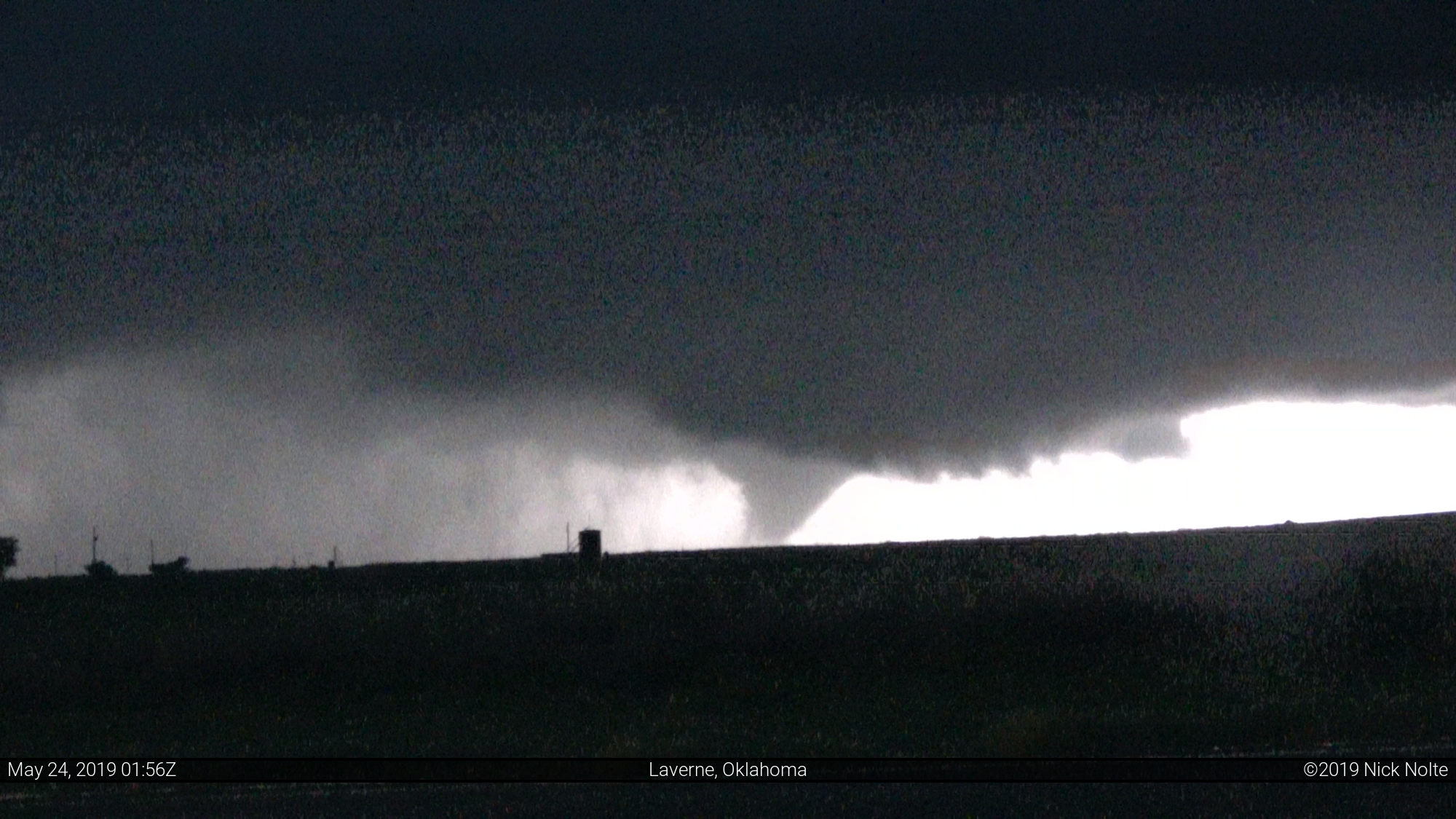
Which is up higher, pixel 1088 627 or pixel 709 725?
pixel 1088 627

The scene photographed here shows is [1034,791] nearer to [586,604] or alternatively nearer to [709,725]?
[709,725]

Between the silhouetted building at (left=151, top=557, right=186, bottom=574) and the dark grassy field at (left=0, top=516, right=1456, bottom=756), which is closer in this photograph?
the dark grassy field at (left=0, top=516, right=1456, bottom=756)

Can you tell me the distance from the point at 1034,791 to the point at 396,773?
8.12 meters

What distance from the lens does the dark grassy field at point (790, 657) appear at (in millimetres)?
22812

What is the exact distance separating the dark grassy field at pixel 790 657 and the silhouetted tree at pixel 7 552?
1335cm

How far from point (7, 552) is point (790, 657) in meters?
34.0

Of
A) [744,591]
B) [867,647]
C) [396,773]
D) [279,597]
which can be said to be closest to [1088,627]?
[867,647]

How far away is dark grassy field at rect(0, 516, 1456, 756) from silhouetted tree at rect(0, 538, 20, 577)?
1335cm

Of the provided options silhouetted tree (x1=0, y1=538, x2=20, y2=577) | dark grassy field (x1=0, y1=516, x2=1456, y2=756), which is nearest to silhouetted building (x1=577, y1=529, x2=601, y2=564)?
dark grassy field (x1=0, y1=516, x2=1456, y2=756)

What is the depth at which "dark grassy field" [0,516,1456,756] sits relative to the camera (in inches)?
898

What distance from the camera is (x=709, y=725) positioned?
24141 mm

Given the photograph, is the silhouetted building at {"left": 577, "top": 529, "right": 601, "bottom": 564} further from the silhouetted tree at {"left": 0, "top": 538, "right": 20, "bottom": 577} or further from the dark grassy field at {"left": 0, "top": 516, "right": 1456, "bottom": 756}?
the silhouetted tree at {"left": 0, "top": 538, "right": 20, "bottom": 577}

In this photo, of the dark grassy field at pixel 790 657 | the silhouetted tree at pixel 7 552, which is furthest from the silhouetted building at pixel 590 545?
the silhouetted tree at pixel 7 552

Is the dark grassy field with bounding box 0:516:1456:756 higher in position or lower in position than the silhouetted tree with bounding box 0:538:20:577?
lower
